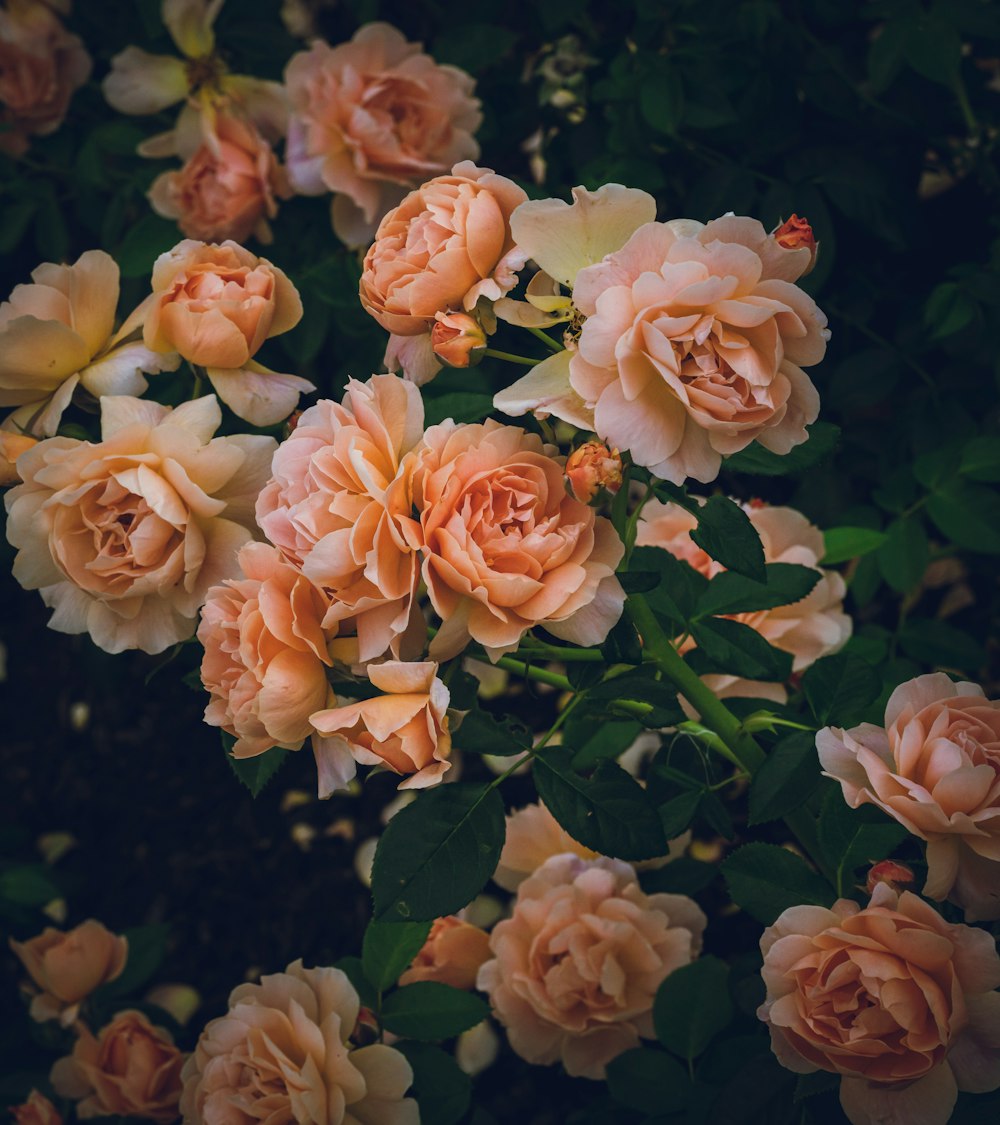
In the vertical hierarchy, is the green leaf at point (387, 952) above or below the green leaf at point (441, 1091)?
above

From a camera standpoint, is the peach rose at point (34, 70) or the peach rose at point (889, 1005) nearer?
the peach rose at point (889, 1005)

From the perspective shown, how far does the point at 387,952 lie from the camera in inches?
40.3

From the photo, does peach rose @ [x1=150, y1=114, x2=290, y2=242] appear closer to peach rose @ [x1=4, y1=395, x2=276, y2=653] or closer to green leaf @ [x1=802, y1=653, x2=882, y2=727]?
peach rose @ [x1=4, y1=395, x2=276, y2=653]

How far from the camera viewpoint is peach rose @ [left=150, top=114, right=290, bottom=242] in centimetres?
132

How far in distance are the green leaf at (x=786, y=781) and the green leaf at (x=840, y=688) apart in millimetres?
62

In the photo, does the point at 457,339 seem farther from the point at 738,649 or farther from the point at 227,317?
the point at 738,649

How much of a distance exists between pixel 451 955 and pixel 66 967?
511 millimetres

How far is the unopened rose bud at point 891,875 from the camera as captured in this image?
0.77 meters

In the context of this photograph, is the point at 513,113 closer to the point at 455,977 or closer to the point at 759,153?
the point at 759,153

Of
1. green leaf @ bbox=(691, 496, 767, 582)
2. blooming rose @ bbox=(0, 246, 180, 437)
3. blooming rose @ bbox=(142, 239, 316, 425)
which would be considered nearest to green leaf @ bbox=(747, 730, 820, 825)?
green leaf @ bbox=(691, 496, 767, 582)

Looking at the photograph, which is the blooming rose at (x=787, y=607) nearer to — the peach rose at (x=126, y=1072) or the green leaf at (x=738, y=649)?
the green leaf at (x=738, y=649)

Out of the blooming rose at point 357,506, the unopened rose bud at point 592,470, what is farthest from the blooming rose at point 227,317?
the unopened rose bud at point 592,470

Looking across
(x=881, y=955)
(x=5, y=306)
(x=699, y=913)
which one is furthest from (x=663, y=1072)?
(x=5, y=306)

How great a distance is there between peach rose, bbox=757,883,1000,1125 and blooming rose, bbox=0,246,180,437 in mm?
662
